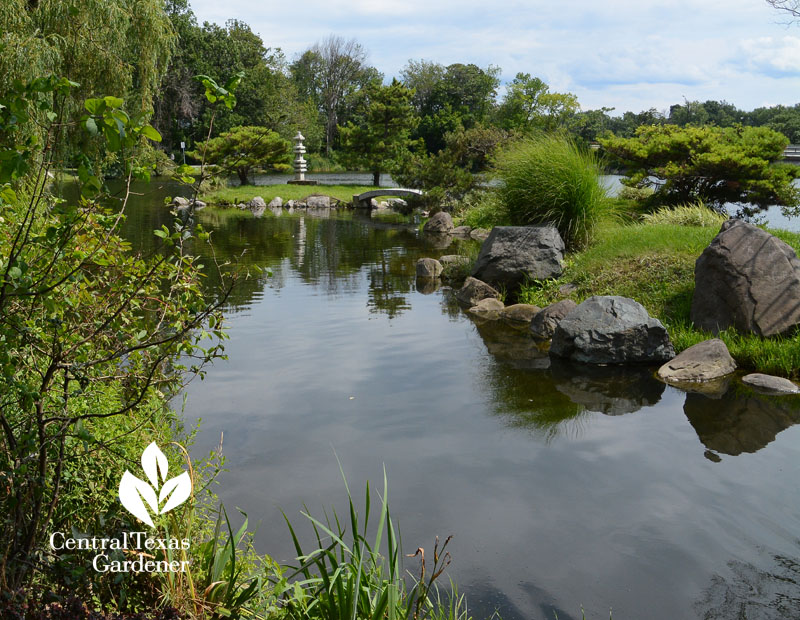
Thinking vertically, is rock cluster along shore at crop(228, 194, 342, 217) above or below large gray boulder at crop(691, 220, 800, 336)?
above

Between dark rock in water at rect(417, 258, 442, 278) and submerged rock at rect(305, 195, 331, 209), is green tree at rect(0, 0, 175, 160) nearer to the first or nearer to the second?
dark rock in water at rect(417, 258, 442, 278)

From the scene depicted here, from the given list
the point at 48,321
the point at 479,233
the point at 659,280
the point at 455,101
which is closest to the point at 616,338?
the point at 659,280

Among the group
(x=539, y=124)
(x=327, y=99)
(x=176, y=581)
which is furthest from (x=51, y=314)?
(x=327, y=99)

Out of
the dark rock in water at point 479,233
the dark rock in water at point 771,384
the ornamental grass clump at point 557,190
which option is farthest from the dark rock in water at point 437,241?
the dark rock in water at point 771,384

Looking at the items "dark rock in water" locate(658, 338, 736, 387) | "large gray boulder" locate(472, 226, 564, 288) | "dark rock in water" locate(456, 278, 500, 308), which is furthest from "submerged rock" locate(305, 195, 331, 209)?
"dark rock in water" locate(658, 338, 736, 387)

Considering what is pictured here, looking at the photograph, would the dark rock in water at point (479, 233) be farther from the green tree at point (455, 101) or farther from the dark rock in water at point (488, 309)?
the green tree at point (455, 101)

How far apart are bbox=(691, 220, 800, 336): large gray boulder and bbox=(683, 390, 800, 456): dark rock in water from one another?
4.16ft

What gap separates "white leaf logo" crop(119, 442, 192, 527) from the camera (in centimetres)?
261

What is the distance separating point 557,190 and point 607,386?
5.13m

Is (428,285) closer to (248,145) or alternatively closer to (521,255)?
(521,255)

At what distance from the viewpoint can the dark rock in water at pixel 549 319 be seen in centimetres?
838

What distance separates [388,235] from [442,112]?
1217 inches

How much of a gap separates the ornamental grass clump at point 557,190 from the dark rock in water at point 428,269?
174 cm

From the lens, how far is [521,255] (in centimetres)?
1018
